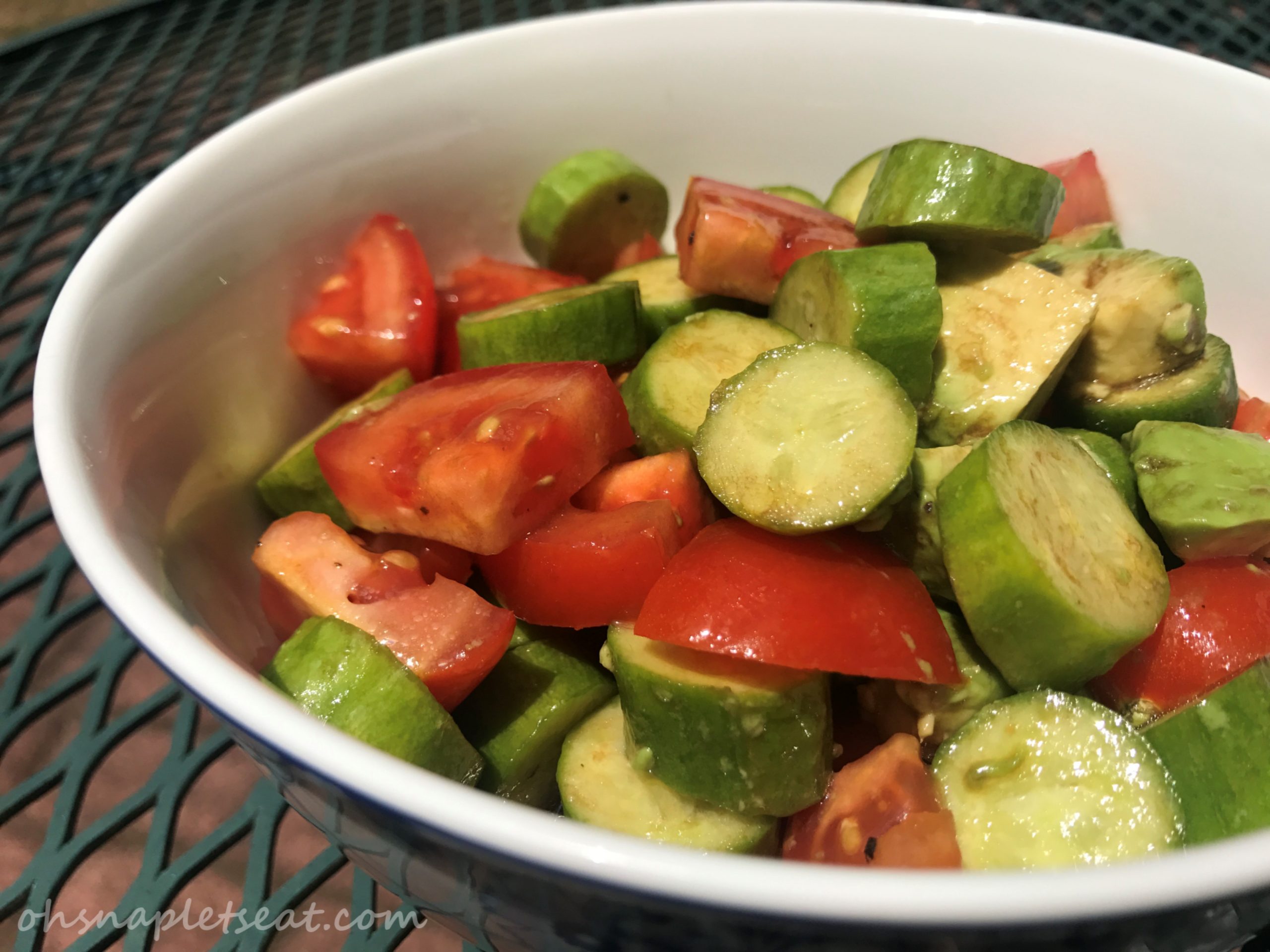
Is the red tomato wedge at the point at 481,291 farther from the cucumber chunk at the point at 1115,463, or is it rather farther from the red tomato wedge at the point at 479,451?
the cucumber chunk at the point at 1115,463

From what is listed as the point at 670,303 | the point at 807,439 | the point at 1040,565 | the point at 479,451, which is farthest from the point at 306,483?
the point at 1040,565

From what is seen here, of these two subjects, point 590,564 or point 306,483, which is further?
point 306,483

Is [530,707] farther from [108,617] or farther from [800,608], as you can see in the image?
[108,617]

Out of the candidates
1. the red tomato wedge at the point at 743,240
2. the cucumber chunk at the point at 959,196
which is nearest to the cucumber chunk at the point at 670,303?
the red tomato wedge at the point at 743,240

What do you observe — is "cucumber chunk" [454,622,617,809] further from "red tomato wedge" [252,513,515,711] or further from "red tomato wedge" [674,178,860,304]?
"red tomato wedge" [674,178,860,304]

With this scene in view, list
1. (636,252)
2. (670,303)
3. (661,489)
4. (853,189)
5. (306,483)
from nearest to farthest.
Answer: (661,489)
(306,483)
(670,303)
(853,189)
(636,252)

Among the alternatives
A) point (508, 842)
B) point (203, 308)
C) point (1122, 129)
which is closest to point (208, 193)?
point (203, 308)
